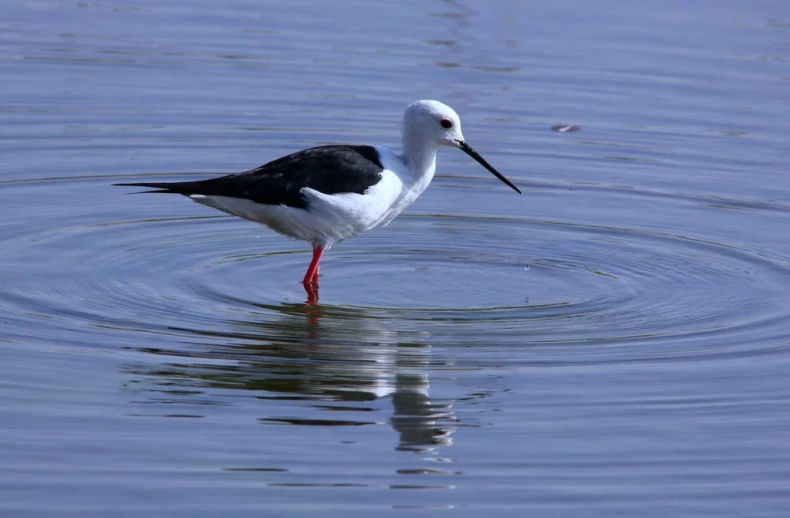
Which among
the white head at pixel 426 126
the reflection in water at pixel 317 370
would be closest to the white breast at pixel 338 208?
the white head at pixel 426 126

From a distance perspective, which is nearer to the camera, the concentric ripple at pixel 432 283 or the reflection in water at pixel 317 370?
the reflection in water at pixel 317 370

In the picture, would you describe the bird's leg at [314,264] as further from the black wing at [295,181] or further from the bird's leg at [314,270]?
the black wing at [295,181]

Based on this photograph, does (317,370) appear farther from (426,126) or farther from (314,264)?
(426,126)

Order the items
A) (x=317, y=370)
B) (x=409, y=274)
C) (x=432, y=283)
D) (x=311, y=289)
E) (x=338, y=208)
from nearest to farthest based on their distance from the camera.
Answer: (x=317, y=370)
(x=338, y=208)
(x=311, y=289)
(x=432, y=283)
(x=409, y=274)

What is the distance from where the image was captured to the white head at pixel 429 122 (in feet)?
29.6

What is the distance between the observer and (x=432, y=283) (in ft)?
29.6

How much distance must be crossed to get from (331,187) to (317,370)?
5.61ft

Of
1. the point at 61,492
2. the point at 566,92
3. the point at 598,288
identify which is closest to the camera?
the point at 61,492

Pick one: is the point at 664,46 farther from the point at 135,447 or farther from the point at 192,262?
the point at 135,447

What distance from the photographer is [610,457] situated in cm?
618

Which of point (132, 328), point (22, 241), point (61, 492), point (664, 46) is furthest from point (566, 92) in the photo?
point (61, 492)

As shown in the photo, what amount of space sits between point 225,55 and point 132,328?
7.85 meters

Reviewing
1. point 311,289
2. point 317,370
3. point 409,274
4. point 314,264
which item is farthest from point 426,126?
point 317,370

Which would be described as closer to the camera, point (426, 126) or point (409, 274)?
point (426, 126)
